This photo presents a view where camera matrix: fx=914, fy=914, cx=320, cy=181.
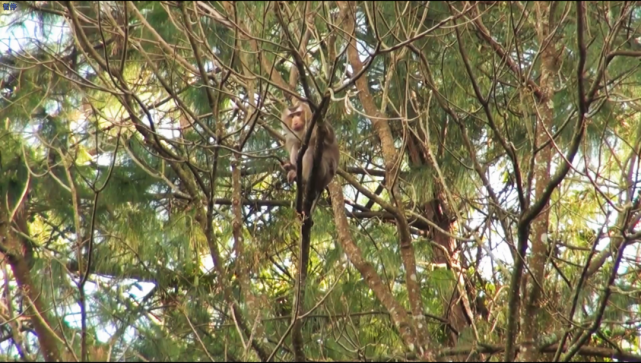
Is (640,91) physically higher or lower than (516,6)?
lower

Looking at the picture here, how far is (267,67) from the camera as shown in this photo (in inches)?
237

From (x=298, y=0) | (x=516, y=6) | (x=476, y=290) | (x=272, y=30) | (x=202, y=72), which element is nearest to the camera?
(x=298, y=0)

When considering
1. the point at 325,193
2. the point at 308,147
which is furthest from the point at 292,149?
the point at 325,193

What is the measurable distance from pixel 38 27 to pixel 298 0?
257 centimetres

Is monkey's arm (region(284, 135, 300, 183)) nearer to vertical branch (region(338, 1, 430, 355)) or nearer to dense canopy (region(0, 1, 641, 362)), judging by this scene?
dense canopy (region(0, 1, 641, 362))

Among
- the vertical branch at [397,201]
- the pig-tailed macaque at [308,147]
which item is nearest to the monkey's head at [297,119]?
the pig-tailed macaque at [308,147]

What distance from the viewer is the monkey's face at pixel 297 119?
640 cm

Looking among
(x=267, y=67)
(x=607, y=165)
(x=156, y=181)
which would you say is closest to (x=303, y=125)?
(x=267, y=67)

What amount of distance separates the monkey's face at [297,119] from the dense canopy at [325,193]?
0.63ft

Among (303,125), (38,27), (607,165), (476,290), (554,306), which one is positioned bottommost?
(554,306)

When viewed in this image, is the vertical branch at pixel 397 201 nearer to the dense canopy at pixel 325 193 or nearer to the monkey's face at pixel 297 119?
the dense canopy at pixel 325 193

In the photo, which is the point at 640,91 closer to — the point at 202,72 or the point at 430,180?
the point at 430,180

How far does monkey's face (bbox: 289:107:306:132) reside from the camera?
21.0 feet

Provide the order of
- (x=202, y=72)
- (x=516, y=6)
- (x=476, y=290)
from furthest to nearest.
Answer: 1. (x=476, y=290)
2. (x=516, y=6)
3. (x=202, y=72)
